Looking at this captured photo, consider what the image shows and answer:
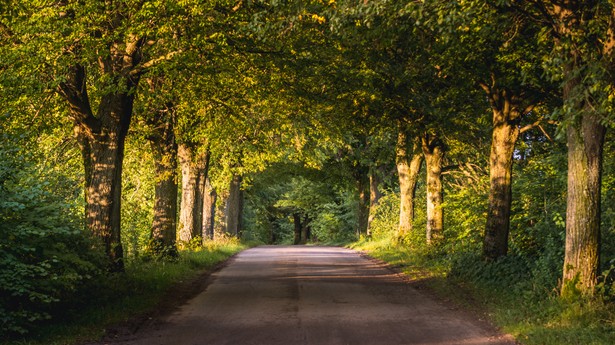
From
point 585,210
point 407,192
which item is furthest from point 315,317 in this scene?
point 407,192

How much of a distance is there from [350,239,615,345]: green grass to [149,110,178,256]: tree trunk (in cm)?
894

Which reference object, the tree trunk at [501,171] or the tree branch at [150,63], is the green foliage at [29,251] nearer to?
the tree branch at [150,63]

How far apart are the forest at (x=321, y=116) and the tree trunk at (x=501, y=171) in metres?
0.04

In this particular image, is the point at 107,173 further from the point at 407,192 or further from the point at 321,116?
the point at 407,192

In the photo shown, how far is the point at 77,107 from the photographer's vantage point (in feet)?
51.8

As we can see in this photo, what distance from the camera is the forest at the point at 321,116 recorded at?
35.7ft

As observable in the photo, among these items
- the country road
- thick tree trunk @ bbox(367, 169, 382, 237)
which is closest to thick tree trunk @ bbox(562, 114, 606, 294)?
the country road

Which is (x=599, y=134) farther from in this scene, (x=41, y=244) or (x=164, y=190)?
(x=164, y=190)

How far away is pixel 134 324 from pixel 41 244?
1.99 m

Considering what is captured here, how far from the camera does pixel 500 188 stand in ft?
57.5

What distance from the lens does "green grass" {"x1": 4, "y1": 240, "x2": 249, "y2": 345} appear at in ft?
32.8

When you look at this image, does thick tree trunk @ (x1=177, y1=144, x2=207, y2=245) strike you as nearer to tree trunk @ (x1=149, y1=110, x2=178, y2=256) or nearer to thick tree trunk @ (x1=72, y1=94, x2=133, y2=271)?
tree trunk @ (x1=149, y1=110, x2=178, y2=256)

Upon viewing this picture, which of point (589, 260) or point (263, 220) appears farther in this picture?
point (263, 220)

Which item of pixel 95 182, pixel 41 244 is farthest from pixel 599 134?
pixel 95 182
